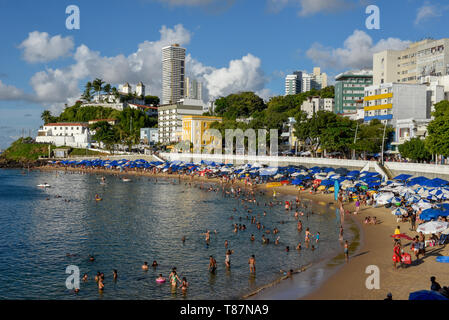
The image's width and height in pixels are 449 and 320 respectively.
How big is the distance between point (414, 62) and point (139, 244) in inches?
3505

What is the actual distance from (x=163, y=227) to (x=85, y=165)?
76.8 m

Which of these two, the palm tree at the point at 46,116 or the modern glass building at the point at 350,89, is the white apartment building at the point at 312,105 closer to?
the modern glass building at the point at 350,89

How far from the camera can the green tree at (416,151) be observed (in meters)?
53.2

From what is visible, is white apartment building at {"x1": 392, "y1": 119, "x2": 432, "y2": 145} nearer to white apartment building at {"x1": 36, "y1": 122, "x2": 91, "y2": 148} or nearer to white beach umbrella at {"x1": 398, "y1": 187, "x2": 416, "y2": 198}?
white beach umbrella at {"x1": 398, "y1": 187, "x2": 416, "y2": 198}

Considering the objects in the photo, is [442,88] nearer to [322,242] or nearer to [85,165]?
[322,242]

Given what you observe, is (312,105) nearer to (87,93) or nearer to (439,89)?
(439,89)

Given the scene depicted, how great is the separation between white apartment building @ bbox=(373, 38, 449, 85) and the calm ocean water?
60.4 meters

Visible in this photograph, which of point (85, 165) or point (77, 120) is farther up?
point (77, 120)

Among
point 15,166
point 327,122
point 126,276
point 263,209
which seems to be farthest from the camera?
point 15,166

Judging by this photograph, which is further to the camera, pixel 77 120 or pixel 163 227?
pixel 77 120

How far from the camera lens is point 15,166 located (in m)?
121

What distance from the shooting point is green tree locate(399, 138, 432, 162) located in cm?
5325

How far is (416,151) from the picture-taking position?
176 ft
